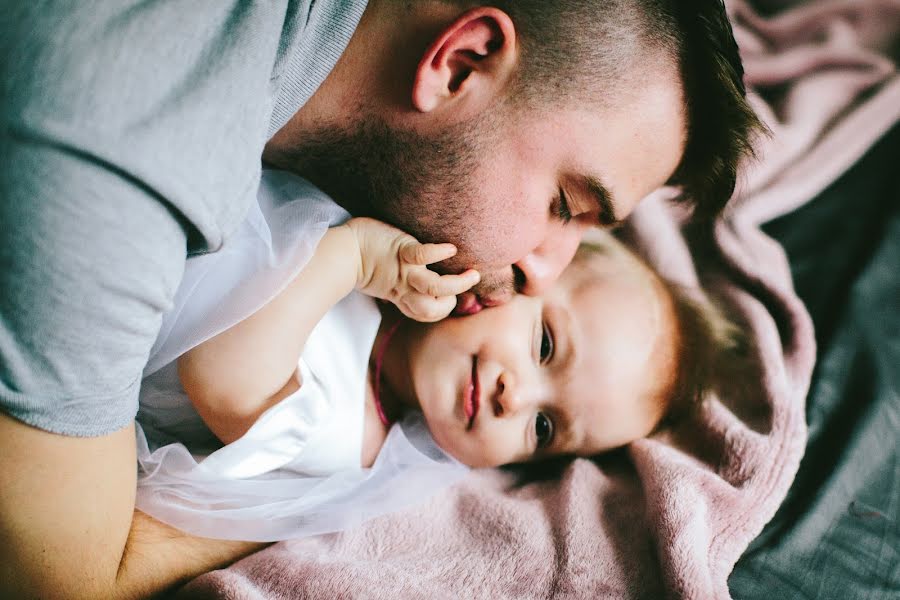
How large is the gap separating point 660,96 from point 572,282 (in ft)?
1.25

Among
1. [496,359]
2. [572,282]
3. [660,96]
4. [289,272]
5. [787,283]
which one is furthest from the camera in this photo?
[787,283]

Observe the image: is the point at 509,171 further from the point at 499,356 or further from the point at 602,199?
the point at 499,356

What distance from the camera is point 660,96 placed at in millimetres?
1095

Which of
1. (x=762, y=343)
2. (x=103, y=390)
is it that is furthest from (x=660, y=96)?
(x=103, y=390)

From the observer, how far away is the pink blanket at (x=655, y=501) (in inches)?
39.5

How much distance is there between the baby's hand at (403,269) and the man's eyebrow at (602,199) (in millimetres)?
225

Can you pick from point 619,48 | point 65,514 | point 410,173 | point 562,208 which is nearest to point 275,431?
point 65,514

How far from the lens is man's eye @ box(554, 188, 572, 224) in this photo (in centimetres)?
113

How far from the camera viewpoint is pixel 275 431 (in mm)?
1057

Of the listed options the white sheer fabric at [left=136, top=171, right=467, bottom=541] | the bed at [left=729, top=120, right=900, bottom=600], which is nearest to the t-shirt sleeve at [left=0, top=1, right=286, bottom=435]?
the white sheer fabric at [left=136, top=171, right=467, bottom=541]

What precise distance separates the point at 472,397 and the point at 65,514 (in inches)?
24.5

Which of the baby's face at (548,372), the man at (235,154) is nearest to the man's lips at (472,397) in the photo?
the baby's face at (548,372)

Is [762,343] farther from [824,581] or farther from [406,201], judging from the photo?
[406,201]

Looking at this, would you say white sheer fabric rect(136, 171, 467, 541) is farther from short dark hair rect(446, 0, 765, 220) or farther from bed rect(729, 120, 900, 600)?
A: bed rect(729, 120, 900, 600)
